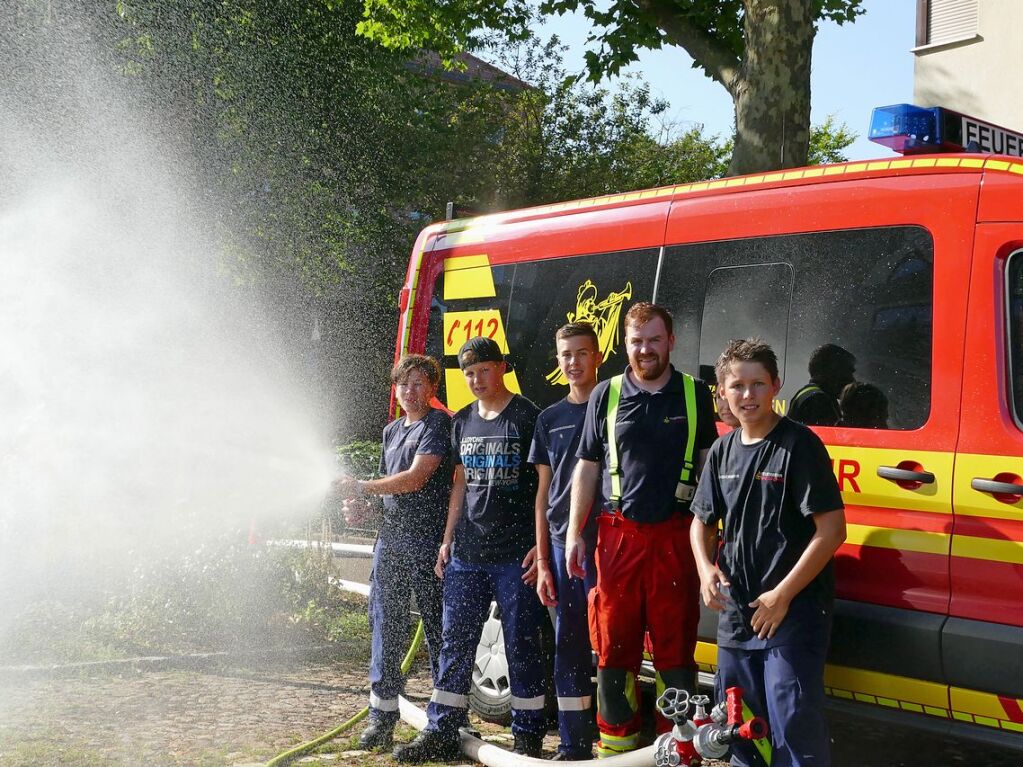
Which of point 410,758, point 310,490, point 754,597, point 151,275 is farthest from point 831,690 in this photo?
point 151,275

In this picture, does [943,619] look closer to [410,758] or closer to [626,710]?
[626,710]

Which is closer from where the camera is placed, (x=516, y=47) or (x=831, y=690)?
(x=831, y=690)

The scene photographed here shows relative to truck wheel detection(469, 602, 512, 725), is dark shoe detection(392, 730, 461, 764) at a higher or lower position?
lower

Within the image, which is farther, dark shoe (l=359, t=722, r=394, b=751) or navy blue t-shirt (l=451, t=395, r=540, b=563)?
dark shoe (l=359, t=722, r=394, b=751)

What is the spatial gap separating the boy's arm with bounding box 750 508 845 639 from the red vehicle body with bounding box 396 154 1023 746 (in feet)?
1.87

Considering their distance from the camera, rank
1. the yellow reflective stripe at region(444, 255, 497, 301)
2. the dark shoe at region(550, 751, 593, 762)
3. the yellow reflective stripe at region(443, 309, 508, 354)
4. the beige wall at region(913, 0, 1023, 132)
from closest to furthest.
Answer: the dark shoe at region(550, 751, 593, 762)
the yellow reflective stripe at region(443, 309, 508, 354)
the yellow reflective stripe at region(444, 255, 497, 301)
the beige wall at region(913, 0, 1023, 132)

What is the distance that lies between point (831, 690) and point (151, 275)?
1658 cm

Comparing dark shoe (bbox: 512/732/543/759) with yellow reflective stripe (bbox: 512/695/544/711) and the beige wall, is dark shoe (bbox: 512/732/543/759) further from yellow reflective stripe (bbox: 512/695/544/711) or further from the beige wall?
the beige wall

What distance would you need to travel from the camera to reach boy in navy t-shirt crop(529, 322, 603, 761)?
16.8 feet

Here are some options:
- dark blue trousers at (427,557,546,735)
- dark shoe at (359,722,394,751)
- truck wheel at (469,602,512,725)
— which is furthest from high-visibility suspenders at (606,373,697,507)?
dark shoe at (359,722,394,751)

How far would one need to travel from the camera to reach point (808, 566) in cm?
399

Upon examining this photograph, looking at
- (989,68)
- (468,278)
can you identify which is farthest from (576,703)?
(989,68)

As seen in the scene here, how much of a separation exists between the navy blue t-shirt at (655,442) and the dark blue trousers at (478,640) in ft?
3.17

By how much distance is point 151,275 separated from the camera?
62.7 feet
